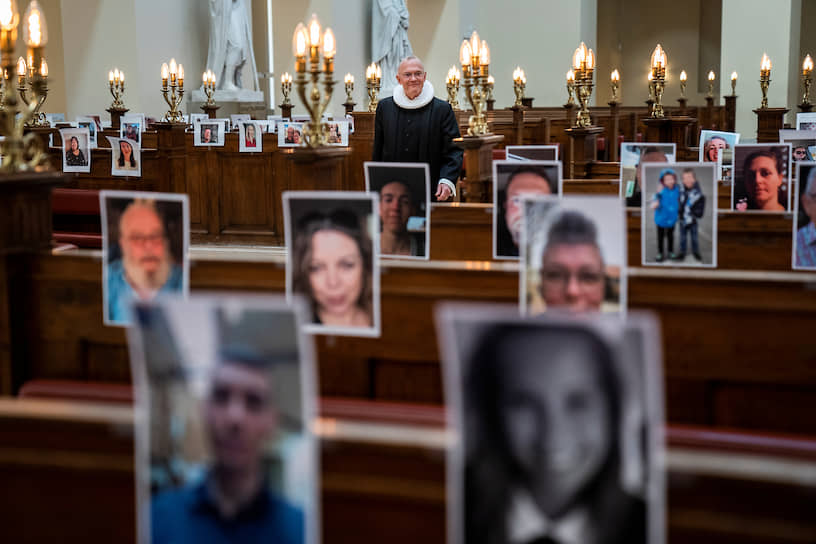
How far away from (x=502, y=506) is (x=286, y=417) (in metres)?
0.34

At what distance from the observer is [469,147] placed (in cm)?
562

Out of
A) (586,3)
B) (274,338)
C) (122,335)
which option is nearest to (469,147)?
(122,335)

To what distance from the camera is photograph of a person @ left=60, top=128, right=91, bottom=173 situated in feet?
30.8

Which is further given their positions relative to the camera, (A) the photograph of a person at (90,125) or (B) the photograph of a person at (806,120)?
(A) the photograph of a person at (90,125)

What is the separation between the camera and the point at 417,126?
19.7ft

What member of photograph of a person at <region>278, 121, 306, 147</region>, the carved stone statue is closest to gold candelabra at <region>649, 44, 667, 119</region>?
photograph of a person at <region>278, 121, 306, 147</region>

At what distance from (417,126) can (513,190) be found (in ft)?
7.00

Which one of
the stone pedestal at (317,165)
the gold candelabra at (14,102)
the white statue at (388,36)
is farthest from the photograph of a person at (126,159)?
the white statue at (388,36)

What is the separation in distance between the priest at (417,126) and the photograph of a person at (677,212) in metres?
2.14

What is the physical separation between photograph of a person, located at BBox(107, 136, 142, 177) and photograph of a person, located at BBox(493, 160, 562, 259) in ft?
19.8

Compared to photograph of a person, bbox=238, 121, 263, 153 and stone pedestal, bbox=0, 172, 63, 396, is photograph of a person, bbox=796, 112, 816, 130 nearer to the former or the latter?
photograph of a person, bbox=238, 121, 263, 153

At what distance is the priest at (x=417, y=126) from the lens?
19.6ft

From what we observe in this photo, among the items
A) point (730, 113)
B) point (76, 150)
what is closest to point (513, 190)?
point (76, 150)

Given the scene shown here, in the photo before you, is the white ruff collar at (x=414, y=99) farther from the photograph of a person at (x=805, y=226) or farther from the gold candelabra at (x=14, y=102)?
the gold candelabra at (x=14, y=102)
